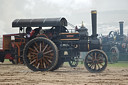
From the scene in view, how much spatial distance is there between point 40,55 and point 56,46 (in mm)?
763

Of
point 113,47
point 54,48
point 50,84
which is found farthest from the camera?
point 113,47

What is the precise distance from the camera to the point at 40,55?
37.6 feet

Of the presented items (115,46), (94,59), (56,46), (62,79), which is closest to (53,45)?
(56,46)

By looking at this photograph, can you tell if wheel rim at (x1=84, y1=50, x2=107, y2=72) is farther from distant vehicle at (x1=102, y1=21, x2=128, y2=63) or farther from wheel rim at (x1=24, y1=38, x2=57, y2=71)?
distant vehicle at (x1=102, y1=21, x2=128, y2=63)

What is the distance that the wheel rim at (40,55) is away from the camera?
11391 mm

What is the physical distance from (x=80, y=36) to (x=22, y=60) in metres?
2.80

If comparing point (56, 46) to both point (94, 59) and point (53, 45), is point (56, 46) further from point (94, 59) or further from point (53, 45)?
point (94, 59)

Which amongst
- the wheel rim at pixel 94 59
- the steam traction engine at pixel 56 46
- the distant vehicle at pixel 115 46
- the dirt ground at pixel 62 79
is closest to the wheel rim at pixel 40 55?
the steam traction engine at pixel 56 46

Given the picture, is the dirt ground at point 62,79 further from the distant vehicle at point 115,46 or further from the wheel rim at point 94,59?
the distant vehicle at point 115,46

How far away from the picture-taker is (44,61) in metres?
11.5

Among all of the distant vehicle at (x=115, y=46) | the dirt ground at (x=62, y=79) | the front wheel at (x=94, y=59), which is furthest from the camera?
the distant vehicle at (x=115, y=46)

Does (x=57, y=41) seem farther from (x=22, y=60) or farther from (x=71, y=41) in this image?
(x=22, y=60)

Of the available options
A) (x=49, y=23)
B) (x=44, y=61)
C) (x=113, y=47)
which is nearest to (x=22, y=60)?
(x=44, y=61)

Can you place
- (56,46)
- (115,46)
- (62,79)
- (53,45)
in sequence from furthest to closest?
(115,46) → (56,46) → (53,45) → (62,79)
